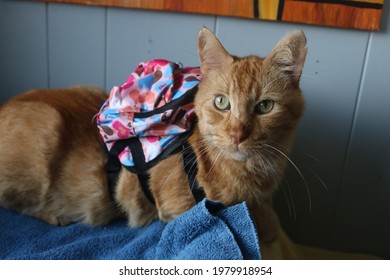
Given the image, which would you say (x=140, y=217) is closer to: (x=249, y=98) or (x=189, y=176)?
(x=189, y=176)

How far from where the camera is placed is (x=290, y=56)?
0.86 m

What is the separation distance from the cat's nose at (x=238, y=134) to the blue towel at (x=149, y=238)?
14 centimetres

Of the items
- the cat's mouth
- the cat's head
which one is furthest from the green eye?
the cat's mouth

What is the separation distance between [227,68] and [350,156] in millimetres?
624

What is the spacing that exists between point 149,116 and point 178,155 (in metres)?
0.12

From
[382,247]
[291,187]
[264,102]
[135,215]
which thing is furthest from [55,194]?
[382,247]

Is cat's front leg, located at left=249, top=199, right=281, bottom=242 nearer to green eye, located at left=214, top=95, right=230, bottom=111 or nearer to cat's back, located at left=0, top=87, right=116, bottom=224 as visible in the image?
green eye, located at left=214, top=95, right=230, bottom=111

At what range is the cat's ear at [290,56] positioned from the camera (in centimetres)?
83

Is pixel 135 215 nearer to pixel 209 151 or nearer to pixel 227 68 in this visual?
pixel 209 151

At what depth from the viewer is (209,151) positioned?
2.99 ft

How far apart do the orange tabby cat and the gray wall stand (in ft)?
0.84

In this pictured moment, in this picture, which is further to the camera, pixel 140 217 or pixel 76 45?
pixel 76 45

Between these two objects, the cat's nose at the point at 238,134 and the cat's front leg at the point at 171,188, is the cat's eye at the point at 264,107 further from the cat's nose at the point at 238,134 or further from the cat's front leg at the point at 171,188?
the cat's front leg at the point at 171,188

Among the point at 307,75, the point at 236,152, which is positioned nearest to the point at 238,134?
the point at 236,152
